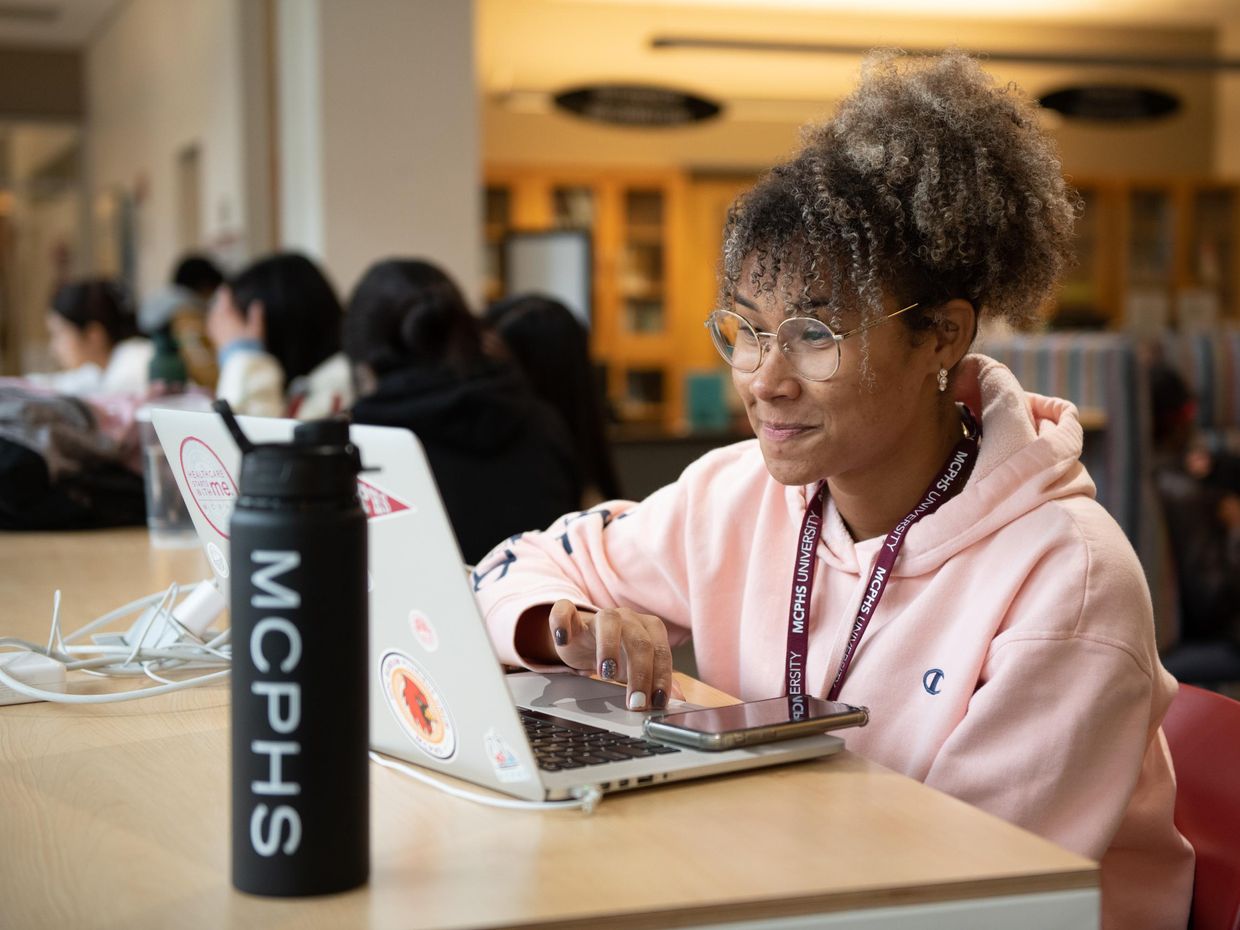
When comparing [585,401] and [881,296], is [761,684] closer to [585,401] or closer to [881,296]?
[881,296]

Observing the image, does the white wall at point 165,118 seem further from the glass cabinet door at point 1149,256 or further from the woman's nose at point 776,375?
the glass cabinet door at point 1149,256

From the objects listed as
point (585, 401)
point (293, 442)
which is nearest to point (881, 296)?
point (293, 442)

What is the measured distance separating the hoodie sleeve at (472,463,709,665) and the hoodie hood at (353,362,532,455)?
1.25 metres

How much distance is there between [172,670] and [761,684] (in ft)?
1.74

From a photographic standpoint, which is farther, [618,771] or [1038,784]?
[1038,784]

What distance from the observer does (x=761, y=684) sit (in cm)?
132

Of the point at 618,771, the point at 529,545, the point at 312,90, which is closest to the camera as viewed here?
the point at 618,771

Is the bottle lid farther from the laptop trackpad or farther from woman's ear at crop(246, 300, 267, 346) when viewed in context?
woman's ear at crop(246, 300, 267, 346)

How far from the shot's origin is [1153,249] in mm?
9633

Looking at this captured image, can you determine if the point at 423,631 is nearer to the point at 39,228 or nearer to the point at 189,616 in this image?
the point at 189,616

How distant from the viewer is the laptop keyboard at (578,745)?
3.05 ft

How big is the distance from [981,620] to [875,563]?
0.11m

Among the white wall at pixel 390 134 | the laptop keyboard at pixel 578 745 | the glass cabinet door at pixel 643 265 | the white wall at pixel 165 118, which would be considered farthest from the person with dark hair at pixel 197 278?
the laptop keyboard at pixel 578 745

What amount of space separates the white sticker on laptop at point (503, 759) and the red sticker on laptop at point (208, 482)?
0.29 metres
